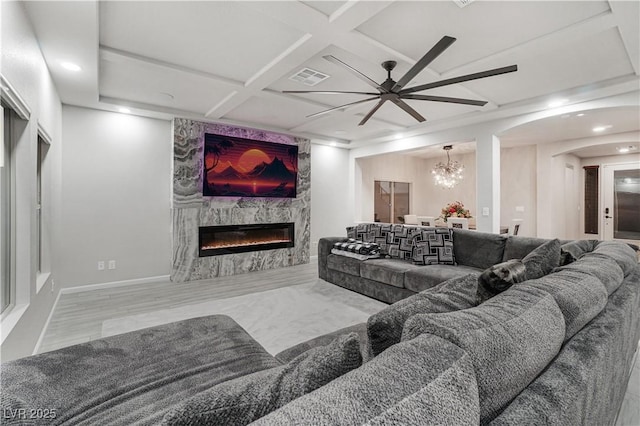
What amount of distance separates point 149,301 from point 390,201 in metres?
6.69

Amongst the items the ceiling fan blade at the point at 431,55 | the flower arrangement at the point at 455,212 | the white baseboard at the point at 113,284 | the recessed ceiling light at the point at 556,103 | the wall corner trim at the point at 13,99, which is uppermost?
the recessed ceiling light at the point at 556,103

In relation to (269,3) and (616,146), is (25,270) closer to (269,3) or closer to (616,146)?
(269,3)

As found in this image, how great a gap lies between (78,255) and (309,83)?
13.1 feet

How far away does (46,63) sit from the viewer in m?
2.98

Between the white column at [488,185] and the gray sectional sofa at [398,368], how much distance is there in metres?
3.16

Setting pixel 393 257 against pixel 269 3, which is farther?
pixel 393 257

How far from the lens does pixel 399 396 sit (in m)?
0.51

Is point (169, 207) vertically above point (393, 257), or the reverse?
point (169, 207)

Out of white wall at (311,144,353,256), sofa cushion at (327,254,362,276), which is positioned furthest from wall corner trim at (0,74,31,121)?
white wall at (311,144,353,256)

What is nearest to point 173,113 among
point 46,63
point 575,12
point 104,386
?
point 46,63

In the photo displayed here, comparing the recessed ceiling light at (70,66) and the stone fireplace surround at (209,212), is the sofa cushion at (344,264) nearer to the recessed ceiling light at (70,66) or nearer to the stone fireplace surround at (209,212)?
the stone fireplace surround at (209,212)

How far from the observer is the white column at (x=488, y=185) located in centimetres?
483

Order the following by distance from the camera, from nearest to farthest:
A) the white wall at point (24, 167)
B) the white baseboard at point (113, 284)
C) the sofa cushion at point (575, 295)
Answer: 1. the sofa cushion at point (575, 295)
2. the white wall at point (24, 167)
3. the white baseboard at point (113, 284)

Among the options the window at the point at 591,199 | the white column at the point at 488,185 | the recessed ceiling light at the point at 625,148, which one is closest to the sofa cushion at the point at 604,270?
the white column at the point at 488,185
